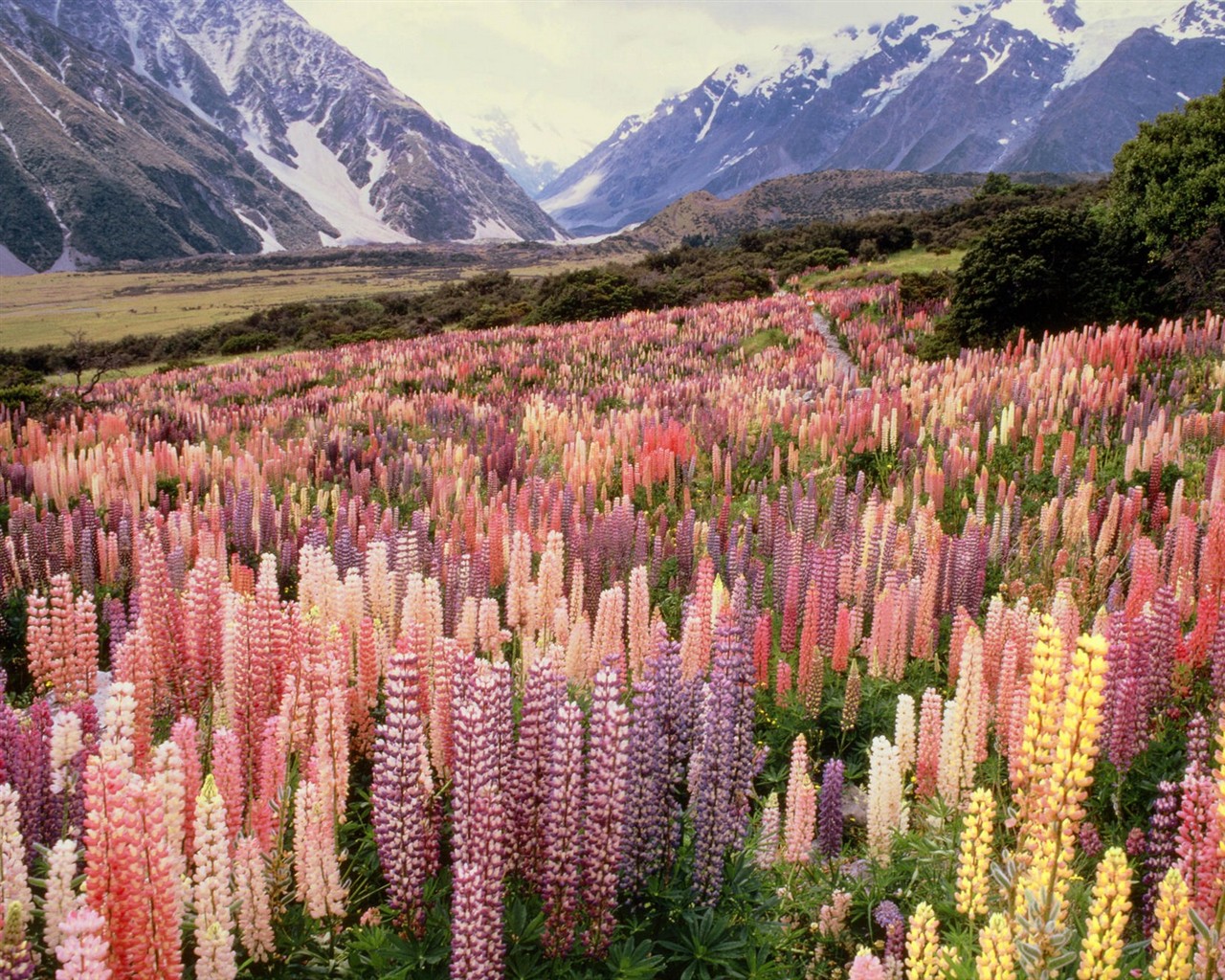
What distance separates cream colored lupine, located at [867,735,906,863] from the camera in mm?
3188

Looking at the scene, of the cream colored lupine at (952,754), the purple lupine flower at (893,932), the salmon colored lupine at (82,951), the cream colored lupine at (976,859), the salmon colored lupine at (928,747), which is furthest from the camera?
the salmon colored lupine at (928,747)

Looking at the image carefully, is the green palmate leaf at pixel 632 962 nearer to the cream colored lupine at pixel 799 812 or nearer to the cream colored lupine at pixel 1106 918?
the cream colored lupine at pixel 799 812

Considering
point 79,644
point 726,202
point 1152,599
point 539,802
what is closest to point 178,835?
point 539,802

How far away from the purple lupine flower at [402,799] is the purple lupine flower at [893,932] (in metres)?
1.49

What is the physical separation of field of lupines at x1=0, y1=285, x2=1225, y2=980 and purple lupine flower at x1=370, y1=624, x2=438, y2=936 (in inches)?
0.5

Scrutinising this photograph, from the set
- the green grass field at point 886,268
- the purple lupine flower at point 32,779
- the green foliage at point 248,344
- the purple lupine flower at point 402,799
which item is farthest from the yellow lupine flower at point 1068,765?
the green foliage at point 248,344

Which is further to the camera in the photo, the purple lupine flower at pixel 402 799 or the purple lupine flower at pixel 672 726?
the purple lupine flower at pixel 672 726

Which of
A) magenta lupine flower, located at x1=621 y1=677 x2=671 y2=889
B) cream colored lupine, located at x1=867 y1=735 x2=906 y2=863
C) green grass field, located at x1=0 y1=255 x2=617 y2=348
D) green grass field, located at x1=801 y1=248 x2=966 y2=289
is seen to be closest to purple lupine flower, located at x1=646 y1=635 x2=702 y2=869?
magenta lupine flower, located at x1=621 y1=677 x2=671 y2=889

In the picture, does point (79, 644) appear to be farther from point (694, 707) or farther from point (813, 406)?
point (813, 406)

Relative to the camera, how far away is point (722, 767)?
9.22 ft

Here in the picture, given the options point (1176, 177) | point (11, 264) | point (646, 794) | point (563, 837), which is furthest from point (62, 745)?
point (11, 264)

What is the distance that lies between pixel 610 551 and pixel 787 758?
111 inches

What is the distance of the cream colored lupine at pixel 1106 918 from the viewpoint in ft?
5.81

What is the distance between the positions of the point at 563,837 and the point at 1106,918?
1.40 m
